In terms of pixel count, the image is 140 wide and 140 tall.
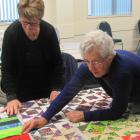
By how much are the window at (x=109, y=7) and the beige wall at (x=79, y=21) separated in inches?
4.9

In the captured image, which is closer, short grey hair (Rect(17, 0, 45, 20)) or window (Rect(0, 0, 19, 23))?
short grey hair (Rect(17, 0, 45, 20))

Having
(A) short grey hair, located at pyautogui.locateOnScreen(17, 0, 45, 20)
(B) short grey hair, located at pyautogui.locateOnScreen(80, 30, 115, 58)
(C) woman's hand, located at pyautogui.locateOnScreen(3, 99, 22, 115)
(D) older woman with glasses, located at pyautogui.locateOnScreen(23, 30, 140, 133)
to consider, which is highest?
(A) short grey hair, located at pyautogui.locateOnScreen(17, 0, 45, 20)

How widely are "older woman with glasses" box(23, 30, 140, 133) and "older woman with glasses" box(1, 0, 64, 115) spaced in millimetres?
313

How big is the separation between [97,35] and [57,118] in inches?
20.3

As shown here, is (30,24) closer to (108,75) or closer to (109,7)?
(108,75)

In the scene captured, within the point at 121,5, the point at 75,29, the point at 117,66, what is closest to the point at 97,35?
the point at 117,66

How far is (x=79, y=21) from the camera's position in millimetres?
5895

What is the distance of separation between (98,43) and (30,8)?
48cm

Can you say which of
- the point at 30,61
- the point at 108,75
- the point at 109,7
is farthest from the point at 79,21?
the point at 108,75

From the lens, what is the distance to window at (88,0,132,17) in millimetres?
6141

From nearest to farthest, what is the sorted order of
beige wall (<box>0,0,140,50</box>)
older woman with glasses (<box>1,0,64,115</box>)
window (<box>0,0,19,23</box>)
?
older woman with glasses (<box>1,0,64,115</box>)
window (<box>0,0,19,23</box>)
beige wall (<box>0,0,140,50</box>)

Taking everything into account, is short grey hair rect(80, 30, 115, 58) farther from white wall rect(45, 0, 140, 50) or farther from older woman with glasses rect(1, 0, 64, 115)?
white wall rect(45, 0, 140, 50)

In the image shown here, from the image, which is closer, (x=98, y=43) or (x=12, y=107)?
(x=98, y=43)

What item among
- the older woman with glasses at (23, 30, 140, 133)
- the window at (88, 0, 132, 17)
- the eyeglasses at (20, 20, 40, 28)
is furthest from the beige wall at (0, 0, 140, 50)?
the older woman with glasses at (23, 30, 140, 133)
